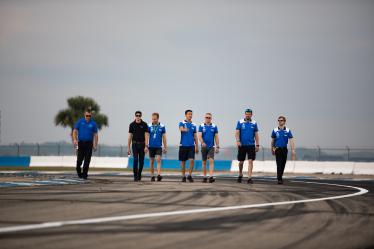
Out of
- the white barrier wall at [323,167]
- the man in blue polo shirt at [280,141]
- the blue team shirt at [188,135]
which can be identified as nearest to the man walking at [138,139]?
the blue team shirt at [188,135]

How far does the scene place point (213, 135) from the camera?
17.8m

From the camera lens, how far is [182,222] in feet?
22.8

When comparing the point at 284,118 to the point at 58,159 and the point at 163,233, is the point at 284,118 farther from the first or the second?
the point at 58,159

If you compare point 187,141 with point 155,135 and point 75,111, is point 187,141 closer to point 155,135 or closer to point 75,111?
point 155,135

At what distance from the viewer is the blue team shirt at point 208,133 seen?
17.7 meters

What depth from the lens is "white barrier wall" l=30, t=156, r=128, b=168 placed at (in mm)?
40256

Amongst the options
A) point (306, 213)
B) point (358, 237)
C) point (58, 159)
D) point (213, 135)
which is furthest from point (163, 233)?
point (58, 159)

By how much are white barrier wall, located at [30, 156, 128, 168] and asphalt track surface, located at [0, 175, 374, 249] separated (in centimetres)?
2987

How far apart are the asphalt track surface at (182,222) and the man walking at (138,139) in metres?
7.15

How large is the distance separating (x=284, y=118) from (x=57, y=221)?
11.8 metres

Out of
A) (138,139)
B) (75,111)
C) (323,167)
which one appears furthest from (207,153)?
(75,111)

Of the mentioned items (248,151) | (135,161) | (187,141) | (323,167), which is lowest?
(323,167)

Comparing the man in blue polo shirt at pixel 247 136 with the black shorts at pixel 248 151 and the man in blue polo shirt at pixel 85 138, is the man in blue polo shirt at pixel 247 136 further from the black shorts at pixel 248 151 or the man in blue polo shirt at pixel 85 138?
the man in blue polo shirt at pixel 85 138

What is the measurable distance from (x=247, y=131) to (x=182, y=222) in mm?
11026
